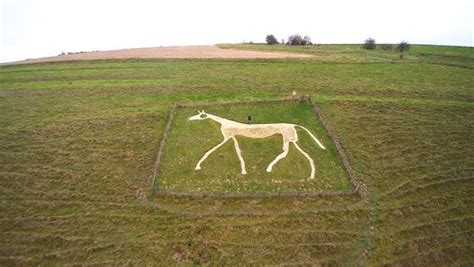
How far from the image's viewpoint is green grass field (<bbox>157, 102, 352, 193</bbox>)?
22.1m

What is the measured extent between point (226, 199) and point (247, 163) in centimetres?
364

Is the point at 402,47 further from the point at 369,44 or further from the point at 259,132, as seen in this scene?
the point at 259,132

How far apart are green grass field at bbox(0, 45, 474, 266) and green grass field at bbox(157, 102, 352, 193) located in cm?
107

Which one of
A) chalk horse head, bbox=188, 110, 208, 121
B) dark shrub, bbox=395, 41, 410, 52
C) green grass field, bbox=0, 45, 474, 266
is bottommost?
green grass field, bbox=0, 45, 474, 266

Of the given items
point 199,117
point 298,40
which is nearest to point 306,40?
point 298,40

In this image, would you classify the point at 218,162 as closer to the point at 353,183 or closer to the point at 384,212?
the point at 353,183

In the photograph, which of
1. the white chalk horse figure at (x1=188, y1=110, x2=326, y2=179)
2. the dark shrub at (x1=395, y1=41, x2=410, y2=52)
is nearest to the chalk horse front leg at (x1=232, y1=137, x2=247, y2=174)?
the white chalk horse figure at (x1=188, y1=110, x2=326, y2=179)

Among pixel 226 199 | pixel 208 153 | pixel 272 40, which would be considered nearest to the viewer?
pixel 226 199

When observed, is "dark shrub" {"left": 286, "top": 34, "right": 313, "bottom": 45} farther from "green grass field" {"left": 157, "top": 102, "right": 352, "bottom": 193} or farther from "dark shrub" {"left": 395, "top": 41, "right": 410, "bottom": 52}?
"green grass field" {"left": 157, "top": 102, "right": 352, "bottom": 193}

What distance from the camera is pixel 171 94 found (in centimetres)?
3616

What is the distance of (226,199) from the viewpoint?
21.3 metres

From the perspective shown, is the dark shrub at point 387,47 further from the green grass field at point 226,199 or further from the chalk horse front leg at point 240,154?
the chalk horse front leg at point 240,154

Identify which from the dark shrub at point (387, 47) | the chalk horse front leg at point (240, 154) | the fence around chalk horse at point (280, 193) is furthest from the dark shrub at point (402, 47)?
the chalk horse front leg at point (240, 154)

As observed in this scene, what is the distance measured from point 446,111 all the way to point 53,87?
43857mm
